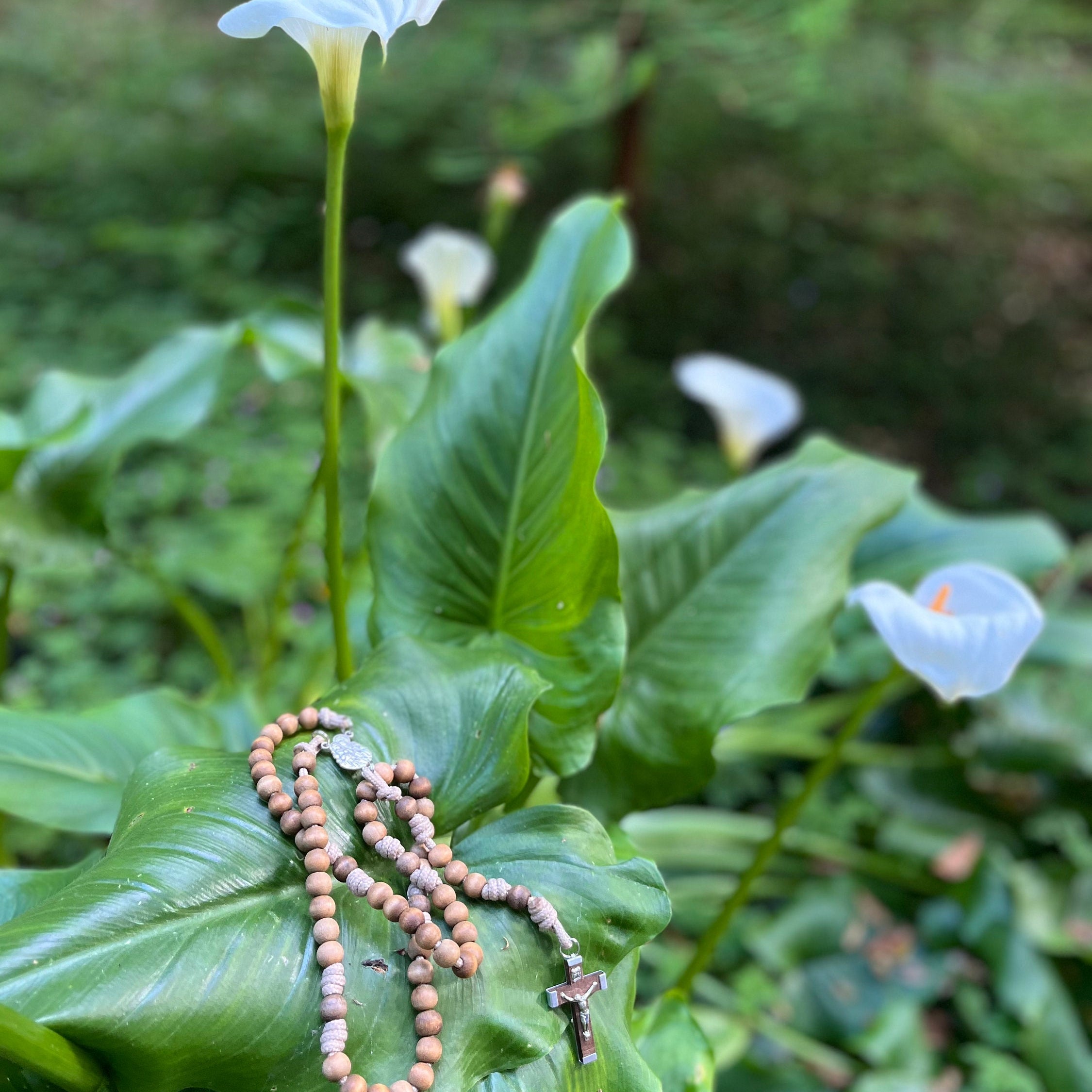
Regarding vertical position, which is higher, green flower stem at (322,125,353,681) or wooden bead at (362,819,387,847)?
green flower stem at (322,125,353,681)

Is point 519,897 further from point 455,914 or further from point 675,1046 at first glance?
point 675,1046

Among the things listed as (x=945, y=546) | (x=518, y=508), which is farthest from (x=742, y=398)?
(x=518, y=508)

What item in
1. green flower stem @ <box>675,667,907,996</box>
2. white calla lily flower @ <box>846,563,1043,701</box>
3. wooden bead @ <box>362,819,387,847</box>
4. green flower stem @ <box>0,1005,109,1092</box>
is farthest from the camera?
green flower stem @ <box>675,667,907,996</box>

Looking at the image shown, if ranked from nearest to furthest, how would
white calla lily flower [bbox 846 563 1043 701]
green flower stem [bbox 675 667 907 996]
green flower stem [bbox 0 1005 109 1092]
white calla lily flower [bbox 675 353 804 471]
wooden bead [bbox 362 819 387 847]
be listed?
green flower stem [bbox 0 1005 109 1092] → wooden bead [bbox 362 819 387 847] → white calla lily flower [bbox 846 563 1043 701] → green flower stem [bbox 675 667 907 996] → white calla lily flower [bbox 675 353 804 471]

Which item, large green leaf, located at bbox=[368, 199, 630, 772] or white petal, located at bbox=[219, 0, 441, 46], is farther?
large green leaf, located at bbox=[368, 199, 630, 772]

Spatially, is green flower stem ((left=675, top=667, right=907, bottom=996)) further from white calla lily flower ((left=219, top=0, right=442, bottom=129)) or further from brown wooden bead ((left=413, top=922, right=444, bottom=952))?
white calla lily flower ((left=219, top=0, right=442, bottom=129))

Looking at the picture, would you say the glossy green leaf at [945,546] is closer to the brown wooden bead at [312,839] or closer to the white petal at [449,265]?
the white petal at [449,265]

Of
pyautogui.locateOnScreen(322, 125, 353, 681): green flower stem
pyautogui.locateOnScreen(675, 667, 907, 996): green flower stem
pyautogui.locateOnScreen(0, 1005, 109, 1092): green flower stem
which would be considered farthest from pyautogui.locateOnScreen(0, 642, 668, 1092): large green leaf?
pyautogui.locateOnScreen(675, 667, 907, 996): green flower stem
